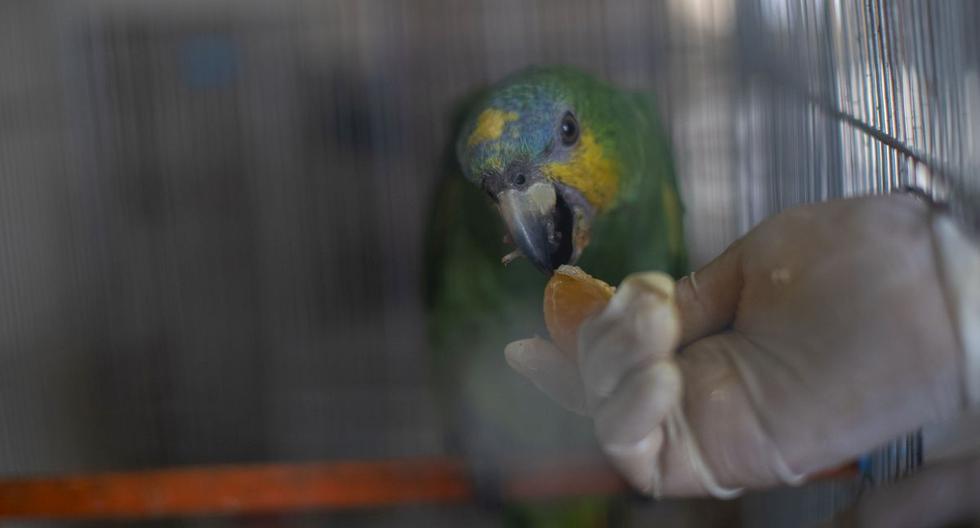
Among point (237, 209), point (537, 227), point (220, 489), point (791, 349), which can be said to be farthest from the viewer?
point (237, 209)

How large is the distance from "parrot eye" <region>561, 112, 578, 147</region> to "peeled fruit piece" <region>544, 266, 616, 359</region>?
0.24 metres

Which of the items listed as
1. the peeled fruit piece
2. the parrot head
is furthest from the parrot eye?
the peeled fruit piece

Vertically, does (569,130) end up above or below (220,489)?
above

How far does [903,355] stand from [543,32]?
0.82 metres

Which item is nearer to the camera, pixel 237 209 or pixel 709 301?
pixel 709 301

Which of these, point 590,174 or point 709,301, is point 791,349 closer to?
point 709,301

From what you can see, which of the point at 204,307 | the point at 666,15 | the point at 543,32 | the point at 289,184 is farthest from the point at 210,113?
the point at 666,15

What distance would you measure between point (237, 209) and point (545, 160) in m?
0.77

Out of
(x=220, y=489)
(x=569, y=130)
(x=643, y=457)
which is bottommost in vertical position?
(x=220, y=489)

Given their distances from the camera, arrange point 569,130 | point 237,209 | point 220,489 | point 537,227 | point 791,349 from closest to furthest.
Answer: point 791,349, point 537,227, point 569,130, point 220,489, point 237,209

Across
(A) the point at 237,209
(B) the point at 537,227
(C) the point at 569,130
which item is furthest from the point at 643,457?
(A) the point at 237,209

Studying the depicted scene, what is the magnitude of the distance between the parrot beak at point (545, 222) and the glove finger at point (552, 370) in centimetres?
5

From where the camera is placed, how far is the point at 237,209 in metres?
1.04

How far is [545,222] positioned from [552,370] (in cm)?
14
